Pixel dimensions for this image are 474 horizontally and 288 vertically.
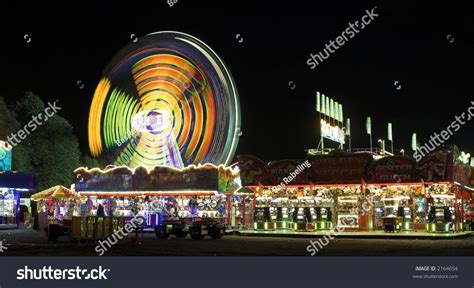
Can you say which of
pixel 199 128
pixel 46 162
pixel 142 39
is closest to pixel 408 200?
pixel 199 128

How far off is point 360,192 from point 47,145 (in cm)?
2889

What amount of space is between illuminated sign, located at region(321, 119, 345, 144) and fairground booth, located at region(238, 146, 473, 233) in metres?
14.4

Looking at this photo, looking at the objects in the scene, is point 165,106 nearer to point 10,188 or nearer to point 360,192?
point 10,188

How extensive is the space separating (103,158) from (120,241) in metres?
17.7

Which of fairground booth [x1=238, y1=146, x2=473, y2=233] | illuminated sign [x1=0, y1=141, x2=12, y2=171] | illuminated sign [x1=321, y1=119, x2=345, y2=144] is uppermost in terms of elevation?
illuminated sign [x1=321, y1=119, x2=345, y2=144]

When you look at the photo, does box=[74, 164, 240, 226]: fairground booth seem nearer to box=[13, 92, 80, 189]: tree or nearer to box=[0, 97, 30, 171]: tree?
box=[0, 97, 30, 171]: tree

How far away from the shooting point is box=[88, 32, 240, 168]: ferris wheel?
35156 mm

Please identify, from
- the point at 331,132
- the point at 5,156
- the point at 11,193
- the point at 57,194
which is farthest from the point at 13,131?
the point at 331,132

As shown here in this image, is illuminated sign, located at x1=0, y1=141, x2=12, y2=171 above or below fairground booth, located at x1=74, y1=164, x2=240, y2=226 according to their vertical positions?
above

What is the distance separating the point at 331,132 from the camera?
4825 cm

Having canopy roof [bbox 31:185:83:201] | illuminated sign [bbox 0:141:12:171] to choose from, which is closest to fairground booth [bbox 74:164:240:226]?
canopy roof [bbox 31:185:83:201]

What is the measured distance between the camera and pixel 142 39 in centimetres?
3769

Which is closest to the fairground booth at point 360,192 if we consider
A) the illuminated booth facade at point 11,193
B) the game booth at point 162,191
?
the game booth at point 162,191

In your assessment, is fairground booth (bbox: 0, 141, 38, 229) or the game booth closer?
the game booth
